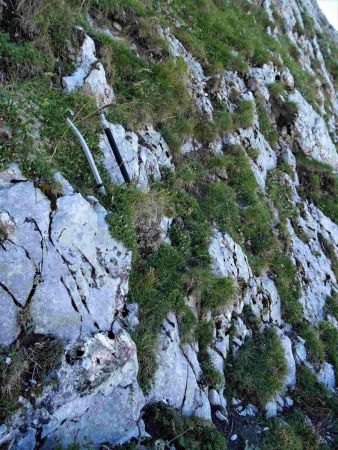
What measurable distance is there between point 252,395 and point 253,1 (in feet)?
65.4

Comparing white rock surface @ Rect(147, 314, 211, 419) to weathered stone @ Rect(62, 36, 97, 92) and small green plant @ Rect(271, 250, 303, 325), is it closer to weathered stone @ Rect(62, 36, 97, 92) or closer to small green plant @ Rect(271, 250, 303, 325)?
small green plant @ Rect(271, 250, 303, 325)

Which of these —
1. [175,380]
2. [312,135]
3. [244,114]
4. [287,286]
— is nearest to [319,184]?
[312,135]

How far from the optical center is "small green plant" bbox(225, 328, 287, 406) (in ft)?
24.3

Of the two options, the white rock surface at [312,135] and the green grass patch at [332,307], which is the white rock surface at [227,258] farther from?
the white rock surface at [312,135]

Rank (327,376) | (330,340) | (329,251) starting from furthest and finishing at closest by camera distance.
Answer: (329,251) → (330,340) → (327,376)

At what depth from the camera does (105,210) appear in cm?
643

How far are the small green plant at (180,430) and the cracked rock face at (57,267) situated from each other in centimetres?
161

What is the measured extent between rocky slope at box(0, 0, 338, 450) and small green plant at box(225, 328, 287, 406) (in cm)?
4

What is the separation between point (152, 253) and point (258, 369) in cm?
332

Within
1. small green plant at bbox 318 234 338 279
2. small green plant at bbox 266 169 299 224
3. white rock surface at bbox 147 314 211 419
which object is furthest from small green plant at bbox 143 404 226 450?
small green plant at bbox 318 234 338 279

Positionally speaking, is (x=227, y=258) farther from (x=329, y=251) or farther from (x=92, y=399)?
(x=329, y=251)

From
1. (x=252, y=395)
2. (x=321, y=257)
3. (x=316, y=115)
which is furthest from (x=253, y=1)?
(x=252, y=395)

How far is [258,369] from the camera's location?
770cm

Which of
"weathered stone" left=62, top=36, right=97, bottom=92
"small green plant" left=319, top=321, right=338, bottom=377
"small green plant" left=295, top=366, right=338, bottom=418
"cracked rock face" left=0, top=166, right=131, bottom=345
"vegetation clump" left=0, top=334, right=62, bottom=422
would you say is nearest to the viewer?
"vegetation clump" left=0, top=334, right=62, bottom=422
